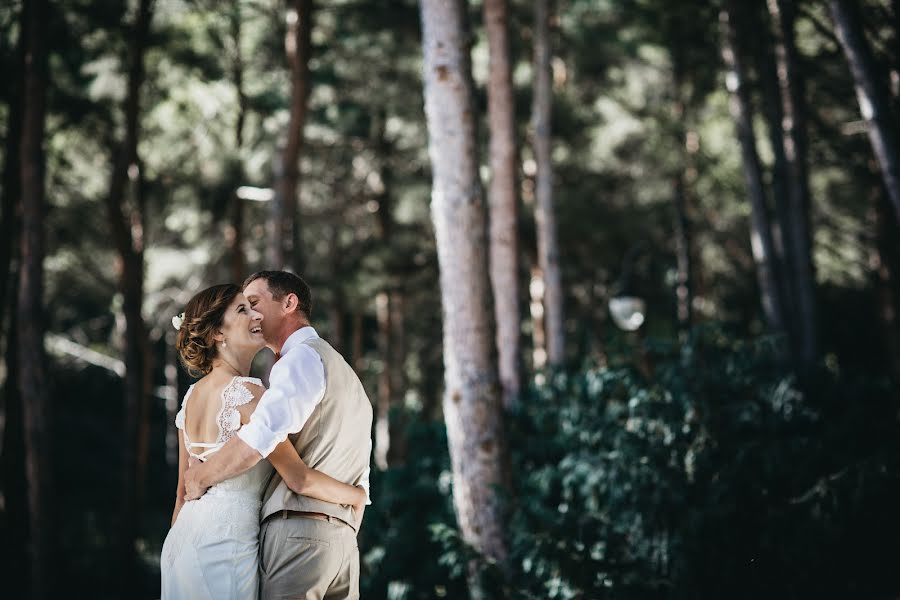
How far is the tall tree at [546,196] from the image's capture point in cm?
1142

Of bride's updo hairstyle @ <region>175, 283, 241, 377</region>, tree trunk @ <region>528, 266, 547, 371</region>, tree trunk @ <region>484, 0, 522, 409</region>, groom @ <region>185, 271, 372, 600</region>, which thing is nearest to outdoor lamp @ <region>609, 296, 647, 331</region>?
tree trunk @ <region>484, 0, 522, 409</region>

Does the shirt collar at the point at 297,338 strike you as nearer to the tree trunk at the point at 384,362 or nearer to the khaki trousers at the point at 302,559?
the khaki trousers at the point at 302,559

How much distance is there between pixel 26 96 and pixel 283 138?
3.18 m

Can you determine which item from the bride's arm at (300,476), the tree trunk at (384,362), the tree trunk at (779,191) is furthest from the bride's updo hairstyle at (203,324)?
the tree trunk at (384,362)

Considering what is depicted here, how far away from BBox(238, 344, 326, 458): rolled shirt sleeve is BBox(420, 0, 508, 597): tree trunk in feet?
10.0

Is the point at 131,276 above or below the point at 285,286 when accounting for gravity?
above

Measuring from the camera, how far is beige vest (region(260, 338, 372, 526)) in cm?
318

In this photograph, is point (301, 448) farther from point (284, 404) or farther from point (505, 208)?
point (505, 208)

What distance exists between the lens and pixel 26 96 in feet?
31.1

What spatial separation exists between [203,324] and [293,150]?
809 cm

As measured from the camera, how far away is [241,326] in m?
3.37

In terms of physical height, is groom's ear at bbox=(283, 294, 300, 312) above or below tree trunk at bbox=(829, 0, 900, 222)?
below

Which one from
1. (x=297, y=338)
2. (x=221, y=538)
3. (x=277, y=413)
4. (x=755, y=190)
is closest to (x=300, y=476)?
(x=277, y=413)

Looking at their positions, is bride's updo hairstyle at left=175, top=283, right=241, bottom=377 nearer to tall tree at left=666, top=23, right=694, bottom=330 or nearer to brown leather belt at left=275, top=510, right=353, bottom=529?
brown leather belt at left=275, top=510, right=353, bottom=529
